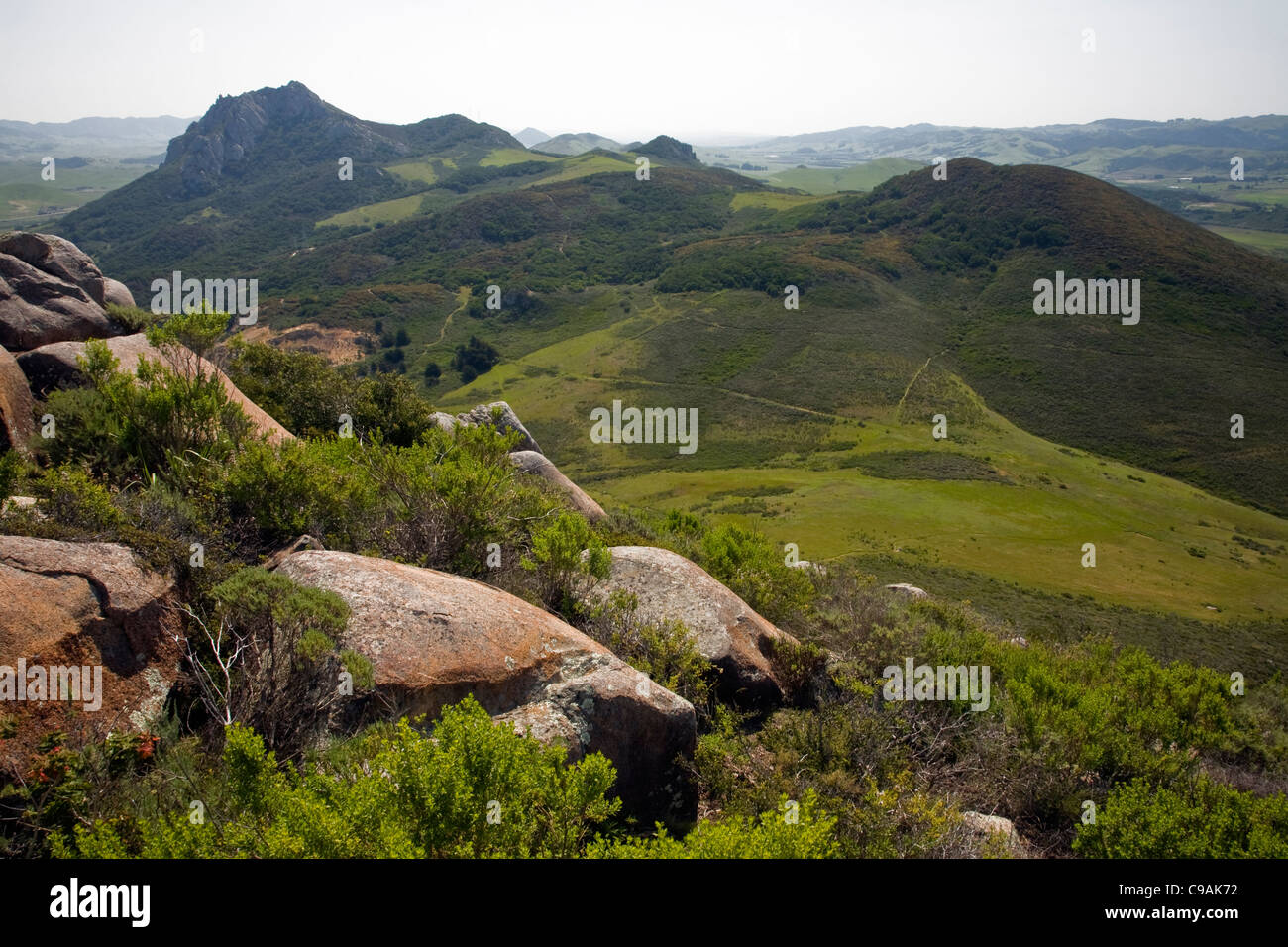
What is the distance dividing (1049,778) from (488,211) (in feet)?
525

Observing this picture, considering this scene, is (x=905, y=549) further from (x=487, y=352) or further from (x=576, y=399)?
(x=487, y=352)

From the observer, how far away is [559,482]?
19172 millimetres

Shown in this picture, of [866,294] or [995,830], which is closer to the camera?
[995,830]

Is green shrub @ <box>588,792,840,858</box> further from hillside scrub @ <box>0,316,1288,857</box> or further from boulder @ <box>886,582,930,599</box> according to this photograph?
boulder @ <box>886,582,930,599</box>

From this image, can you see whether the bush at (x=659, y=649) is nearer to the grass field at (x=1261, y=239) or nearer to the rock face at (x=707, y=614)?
the rock face at (x=707, y=614)

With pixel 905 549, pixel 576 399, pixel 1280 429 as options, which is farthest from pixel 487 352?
pixel 1280 429

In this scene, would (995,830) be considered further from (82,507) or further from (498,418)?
(498,418)

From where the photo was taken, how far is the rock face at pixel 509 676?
638 cm

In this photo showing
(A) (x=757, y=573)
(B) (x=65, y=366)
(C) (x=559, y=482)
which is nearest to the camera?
(B) (x=65, y=366)

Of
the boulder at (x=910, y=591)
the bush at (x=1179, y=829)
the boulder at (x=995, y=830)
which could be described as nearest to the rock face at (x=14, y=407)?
the boulder at (x=995, y=830)

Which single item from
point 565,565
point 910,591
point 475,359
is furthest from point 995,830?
point 475,359

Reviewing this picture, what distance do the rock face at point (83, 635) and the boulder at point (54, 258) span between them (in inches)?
572

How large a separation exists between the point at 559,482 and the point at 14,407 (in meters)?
11.4
